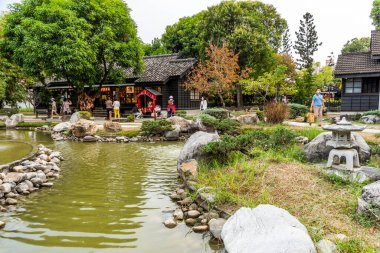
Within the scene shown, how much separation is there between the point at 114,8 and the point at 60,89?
42.0 feet

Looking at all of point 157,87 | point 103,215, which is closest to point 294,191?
point 103,215

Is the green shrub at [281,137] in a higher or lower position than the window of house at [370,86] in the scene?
lower

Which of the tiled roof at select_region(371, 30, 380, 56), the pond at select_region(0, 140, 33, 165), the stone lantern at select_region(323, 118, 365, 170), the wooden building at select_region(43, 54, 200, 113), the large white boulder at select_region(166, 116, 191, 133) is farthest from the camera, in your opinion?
the wooden building at select_region(43, 54, 200, 113)

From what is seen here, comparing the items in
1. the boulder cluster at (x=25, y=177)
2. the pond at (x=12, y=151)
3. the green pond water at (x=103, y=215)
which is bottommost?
the green pond water at (x=103, y=215)

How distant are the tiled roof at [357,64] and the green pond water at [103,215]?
16.3 metres

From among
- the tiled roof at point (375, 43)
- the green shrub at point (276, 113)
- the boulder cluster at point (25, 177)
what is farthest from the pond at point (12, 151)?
the tiled roof at point (375, 43)

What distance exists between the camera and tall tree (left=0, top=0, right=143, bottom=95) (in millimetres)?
Answer: 21155

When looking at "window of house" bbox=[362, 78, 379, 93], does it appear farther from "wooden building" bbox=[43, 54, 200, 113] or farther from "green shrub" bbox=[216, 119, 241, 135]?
"wooden building" bbox=[43, 54, 200, 113]

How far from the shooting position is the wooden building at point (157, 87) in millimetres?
28484

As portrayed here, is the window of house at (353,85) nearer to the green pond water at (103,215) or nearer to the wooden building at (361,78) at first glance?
the wooden building at (361,78)

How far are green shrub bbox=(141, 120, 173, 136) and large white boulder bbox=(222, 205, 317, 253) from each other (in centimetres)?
1197

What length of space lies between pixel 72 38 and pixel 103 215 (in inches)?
699

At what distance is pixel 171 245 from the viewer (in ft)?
17.5

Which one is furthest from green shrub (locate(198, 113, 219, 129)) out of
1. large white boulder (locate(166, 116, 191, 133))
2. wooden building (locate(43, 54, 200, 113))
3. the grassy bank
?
wooden building (locate(43, 54, 200, 113))
